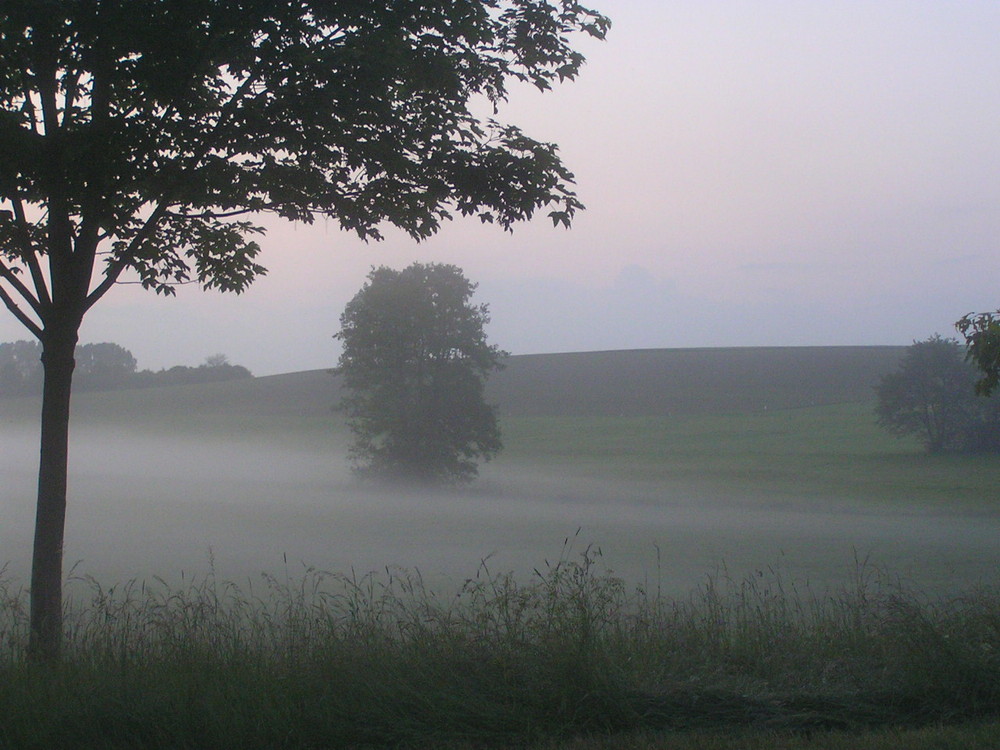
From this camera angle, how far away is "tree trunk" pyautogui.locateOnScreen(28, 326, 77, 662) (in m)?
6.33

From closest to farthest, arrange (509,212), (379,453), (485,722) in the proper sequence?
(485,722) → (509,212) → (379,453)

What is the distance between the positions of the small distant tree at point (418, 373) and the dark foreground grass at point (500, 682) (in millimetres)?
43288

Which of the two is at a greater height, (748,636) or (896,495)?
(748,636)

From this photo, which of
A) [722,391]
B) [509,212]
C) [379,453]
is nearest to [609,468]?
[379,453]

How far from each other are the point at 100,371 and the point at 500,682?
7881cm

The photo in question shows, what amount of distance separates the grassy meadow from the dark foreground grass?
20 millimetres

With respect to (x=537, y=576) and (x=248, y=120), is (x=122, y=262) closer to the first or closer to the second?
(x=248, y=120)

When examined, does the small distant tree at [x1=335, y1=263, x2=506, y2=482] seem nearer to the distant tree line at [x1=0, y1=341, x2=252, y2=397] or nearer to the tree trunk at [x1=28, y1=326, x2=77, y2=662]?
the distant tree line at [x1=0, y1=341, x2=252, y2=397]

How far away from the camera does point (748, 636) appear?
19.8ft

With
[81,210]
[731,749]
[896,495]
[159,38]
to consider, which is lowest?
[896,495]

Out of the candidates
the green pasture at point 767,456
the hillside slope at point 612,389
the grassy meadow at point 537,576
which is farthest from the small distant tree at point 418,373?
the hillside slope at point 612,389

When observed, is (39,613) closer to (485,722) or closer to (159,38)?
(485,722)

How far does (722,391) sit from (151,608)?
262 ft

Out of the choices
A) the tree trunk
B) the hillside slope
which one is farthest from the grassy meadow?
the hillside slope
